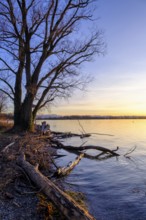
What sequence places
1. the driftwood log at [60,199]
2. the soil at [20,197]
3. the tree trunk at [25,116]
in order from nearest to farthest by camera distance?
the driftwood log at [60,199] < the soil at [20,197] < the tree trunk at [25,116]

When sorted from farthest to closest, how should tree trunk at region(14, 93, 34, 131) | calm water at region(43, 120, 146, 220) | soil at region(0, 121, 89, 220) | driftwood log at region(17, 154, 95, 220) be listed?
tree trunk at region(14, 93, 34, 131), calm water at region(43, 120, 146, 220), soil at region(0, 121, 89, 220), driftwood log at region(17, 154, 95, 220)

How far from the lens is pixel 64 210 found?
5.95 meters

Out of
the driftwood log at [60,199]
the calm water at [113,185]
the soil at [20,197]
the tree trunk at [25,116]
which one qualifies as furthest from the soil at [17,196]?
the tree trunk at [25,116]

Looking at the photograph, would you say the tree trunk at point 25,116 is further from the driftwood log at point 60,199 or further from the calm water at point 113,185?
the driftwood log at point 60,199

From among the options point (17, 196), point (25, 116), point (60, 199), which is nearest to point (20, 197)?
point (17, 196)

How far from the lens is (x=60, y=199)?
6.33m

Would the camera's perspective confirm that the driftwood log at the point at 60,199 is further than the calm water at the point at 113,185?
No

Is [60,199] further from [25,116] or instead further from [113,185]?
[25,116]

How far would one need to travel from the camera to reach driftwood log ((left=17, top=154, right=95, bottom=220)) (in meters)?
5.68

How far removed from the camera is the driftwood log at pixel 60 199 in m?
5.68

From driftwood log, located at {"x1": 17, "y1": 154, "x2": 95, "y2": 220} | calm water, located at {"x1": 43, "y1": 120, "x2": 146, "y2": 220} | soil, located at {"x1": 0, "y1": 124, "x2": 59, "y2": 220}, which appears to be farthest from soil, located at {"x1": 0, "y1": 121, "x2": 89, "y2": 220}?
calm water, located at {"x1": 43, "y1": 120, "x2": 146, "y2": 220}

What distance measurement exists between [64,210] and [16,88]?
1847 cm

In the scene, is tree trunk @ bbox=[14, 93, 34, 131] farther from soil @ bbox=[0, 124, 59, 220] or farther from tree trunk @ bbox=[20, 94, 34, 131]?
soil @ bbox=[0, 124, 59, 220]

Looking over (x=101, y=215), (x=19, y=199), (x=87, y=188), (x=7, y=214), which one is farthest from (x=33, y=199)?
(x=87, y=188)
